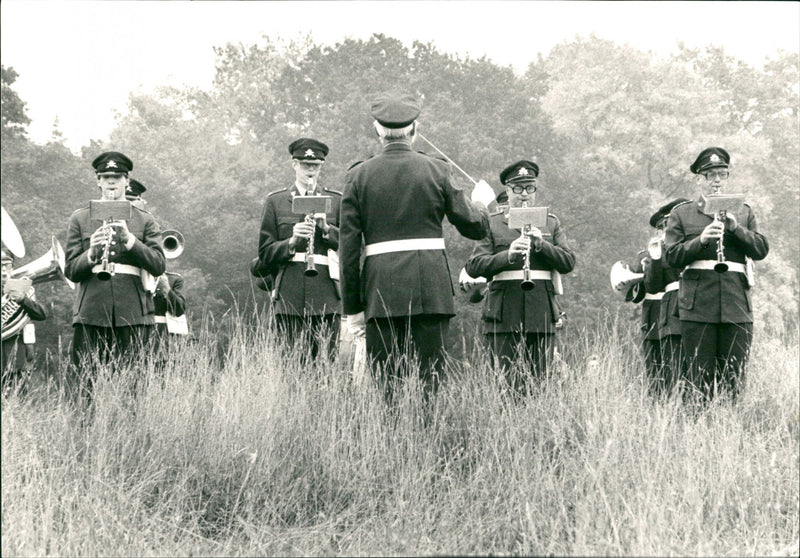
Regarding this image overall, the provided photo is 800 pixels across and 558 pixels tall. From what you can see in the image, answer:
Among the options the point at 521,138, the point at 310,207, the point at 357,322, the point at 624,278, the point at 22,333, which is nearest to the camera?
the point at 357,322

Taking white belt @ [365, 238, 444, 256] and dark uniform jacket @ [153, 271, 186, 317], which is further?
dark uniform jacket @ [153, 271, 186, 317]

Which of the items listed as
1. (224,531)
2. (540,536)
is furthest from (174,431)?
(540,536)

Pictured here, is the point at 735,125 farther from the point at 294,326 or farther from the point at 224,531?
the point at 224,531

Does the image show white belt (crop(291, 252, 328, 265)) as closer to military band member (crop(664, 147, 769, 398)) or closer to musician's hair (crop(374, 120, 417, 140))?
musician's hair (crop(374, 120, 417, 140))

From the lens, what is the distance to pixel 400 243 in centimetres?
600

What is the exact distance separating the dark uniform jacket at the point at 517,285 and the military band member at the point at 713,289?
86cm

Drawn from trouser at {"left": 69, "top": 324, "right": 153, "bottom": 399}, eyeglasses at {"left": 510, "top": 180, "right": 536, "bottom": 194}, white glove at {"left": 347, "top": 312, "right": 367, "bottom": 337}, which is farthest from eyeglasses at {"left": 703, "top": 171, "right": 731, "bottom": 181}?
trouser at {"left": 69, "top": 324, "right": 153, "bottom": 399}

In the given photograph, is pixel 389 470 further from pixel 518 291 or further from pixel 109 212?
pixel 518 291

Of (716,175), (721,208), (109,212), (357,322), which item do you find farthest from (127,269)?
(716,175)

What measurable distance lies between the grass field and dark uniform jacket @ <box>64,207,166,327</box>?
1.16 meters

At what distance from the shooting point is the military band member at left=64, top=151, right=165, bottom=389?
7.33 m

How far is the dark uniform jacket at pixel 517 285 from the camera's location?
7.83 m

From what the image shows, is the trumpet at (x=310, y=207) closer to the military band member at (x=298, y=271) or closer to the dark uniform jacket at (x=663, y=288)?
the military band member at (x=298, y=271)

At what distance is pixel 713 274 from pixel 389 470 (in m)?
3.31
